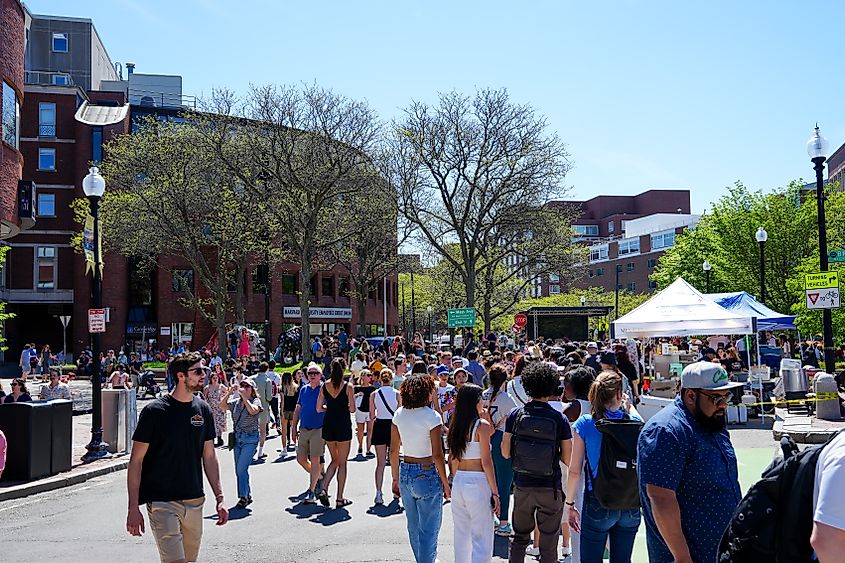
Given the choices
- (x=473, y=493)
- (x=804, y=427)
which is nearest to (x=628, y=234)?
(x=804, y=427)

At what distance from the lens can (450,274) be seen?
183 feet

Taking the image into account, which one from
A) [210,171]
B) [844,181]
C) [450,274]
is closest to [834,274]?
[210,171]

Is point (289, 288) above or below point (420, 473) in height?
above

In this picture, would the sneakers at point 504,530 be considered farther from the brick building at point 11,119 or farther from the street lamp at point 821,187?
the brick building at point 11,119

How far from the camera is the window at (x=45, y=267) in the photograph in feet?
183

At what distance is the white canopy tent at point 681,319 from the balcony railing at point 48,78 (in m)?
52.2

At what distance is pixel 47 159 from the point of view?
186 ft

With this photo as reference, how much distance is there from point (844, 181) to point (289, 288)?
51.1m

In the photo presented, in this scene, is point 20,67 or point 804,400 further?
point 20,67

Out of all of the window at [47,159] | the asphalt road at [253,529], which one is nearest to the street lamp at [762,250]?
the asphalt road at [253,529]

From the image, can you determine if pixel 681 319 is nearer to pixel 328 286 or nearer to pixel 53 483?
pixel 53 483

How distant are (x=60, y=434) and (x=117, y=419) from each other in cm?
304

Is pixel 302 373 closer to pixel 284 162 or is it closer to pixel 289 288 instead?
pixel 284 162

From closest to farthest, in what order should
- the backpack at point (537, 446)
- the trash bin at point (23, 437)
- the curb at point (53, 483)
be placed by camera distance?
the backpack at point (537, 446) → the curb at point (53, 483) → the trash bin at point (23, 437)
